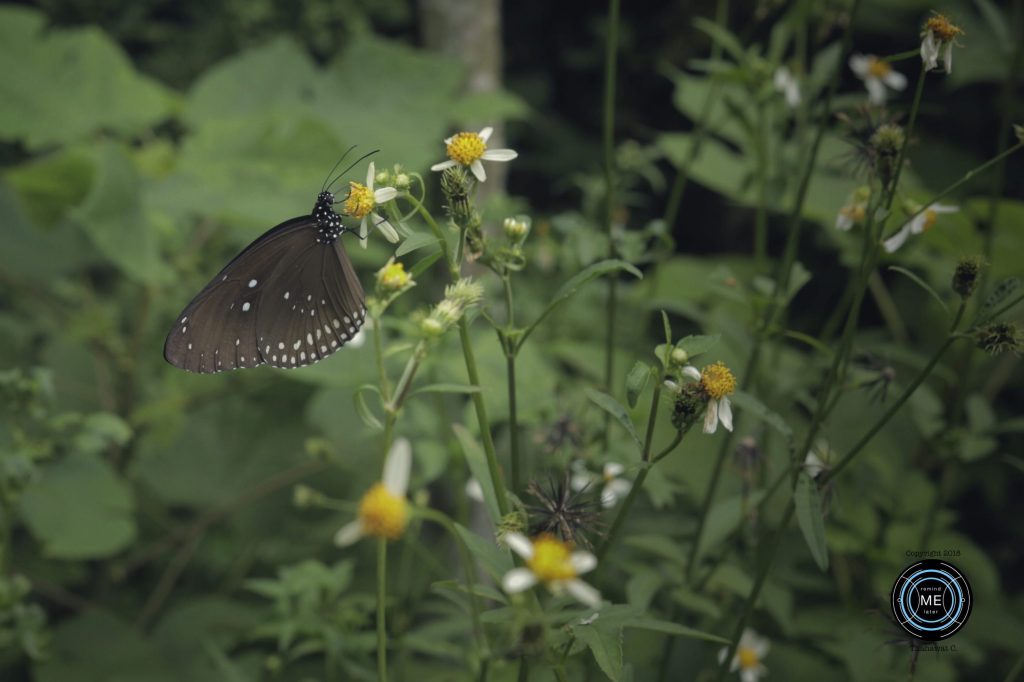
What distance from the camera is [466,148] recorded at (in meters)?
0.90

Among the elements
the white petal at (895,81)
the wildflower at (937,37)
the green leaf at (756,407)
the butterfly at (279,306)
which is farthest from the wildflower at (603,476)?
the white petal at (895,81)

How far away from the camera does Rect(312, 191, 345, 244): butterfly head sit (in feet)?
4.07

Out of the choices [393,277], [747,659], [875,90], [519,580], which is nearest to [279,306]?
[393,277]

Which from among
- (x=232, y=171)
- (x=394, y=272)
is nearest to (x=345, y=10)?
(x=232, y=171)

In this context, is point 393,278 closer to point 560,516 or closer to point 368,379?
point 560,516

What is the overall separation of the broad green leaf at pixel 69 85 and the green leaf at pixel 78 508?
3.08 feet

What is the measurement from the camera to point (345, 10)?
320cm

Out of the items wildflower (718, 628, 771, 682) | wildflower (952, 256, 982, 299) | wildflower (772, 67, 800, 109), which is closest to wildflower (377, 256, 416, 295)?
wildflower (952, 256, 982, 299)

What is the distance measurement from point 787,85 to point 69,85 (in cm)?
183

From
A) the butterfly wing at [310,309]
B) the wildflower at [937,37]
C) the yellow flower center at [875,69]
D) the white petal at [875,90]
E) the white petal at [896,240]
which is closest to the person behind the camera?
the wildflower at [937,37]

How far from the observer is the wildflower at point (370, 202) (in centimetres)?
86

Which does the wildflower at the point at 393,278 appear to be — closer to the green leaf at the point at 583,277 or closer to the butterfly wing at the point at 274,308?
the green leaf at the point at 583,277

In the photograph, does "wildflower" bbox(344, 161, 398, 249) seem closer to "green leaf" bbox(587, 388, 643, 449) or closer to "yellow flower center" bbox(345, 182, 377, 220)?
"yellow flower center" bbox(345, 182, 377, 220)

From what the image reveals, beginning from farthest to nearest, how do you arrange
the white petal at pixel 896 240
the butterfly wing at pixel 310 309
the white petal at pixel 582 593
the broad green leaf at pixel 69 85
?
the broad green leaf at pixel 69 85 → the butterfly wing at pixel 310 309 → the white petal at pixel 896 240 → the white petal at pixel 582 593
